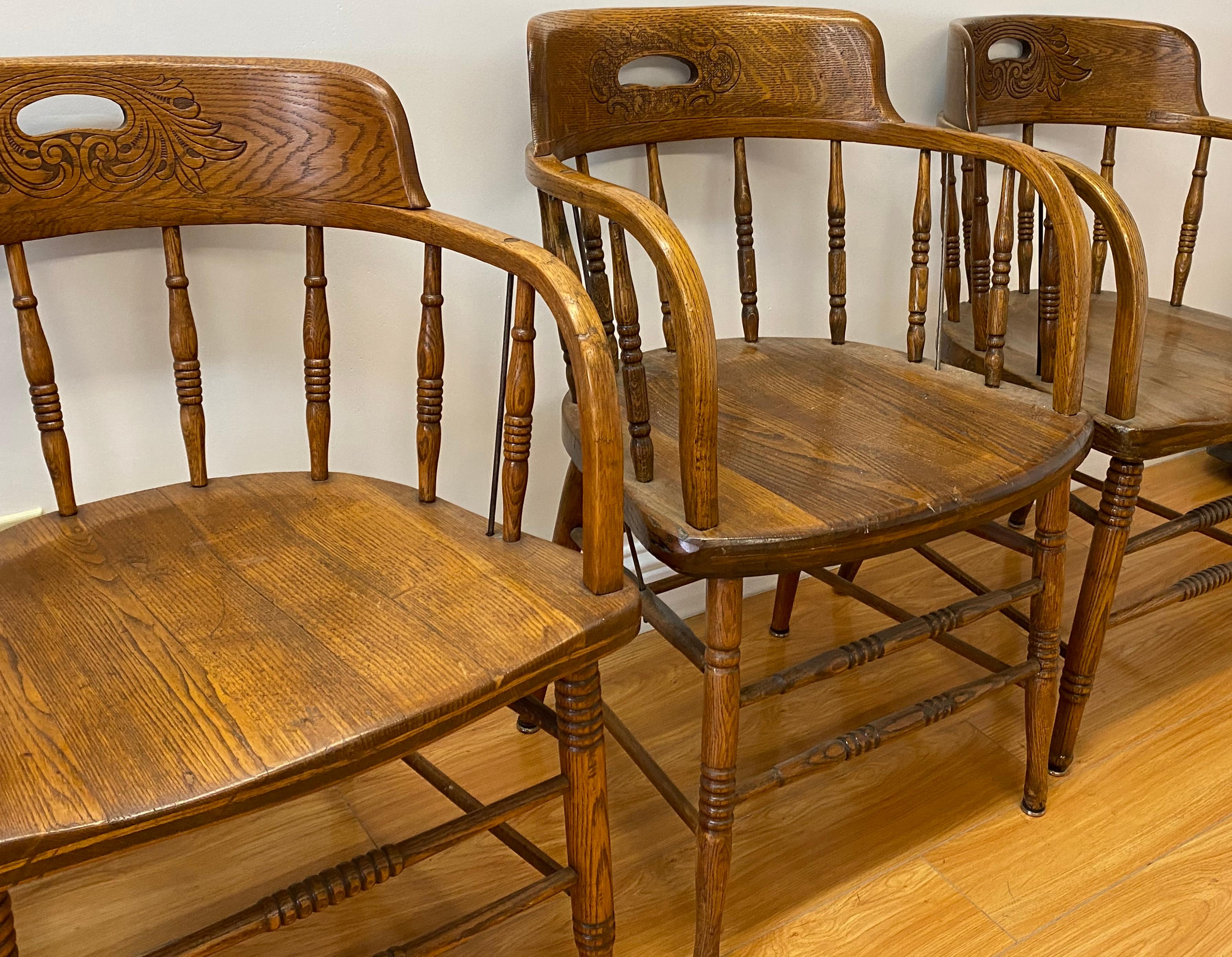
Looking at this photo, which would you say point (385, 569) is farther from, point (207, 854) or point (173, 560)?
point (207, 854)

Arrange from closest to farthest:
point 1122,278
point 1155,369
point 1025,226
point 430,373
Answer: point 430,373 < point 1122,278 < point 1155,369 < point 1025,226

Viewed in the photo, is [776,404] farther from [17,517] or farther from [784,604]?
[17,517]

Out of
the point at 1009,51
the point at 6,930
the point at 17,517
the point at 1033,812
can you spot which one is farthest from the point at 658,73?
the point at 6,930

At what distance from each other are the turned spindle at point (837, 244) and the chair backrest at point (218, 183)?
0.51 meters

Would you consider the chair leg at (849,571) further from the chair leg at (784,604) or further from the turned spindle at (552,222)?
the turned spindle at (552,222)

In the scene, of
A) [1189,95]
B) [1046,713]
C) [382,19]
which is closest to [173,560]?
[382,19]

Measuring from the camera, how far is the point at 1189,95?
1467 mm

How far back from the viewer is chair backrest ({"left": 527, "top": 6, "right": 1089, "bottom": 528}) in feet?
3.06

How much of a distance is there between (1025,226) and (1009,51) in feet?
1.17

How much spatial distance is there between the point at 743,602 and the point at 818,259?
1.72 feet

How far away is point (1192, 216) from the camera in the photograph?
4.79ft

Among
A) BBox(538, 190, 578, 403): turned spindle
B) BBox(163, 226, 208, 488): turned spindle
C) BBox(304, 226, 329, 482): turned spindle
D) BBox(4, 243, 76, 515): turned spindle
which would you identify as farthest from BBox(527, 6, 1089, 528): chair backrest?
BBox(4, 243, 76, 515): turned spindle

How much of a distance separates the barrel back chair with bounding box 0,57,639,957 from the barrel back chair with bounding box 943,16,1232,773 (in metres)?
0.59

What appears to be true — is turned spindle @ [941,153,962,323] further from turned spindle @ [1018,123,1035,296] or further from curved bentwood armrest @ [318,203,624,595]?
curved bentwood armrest @ [318,203,624,595]
